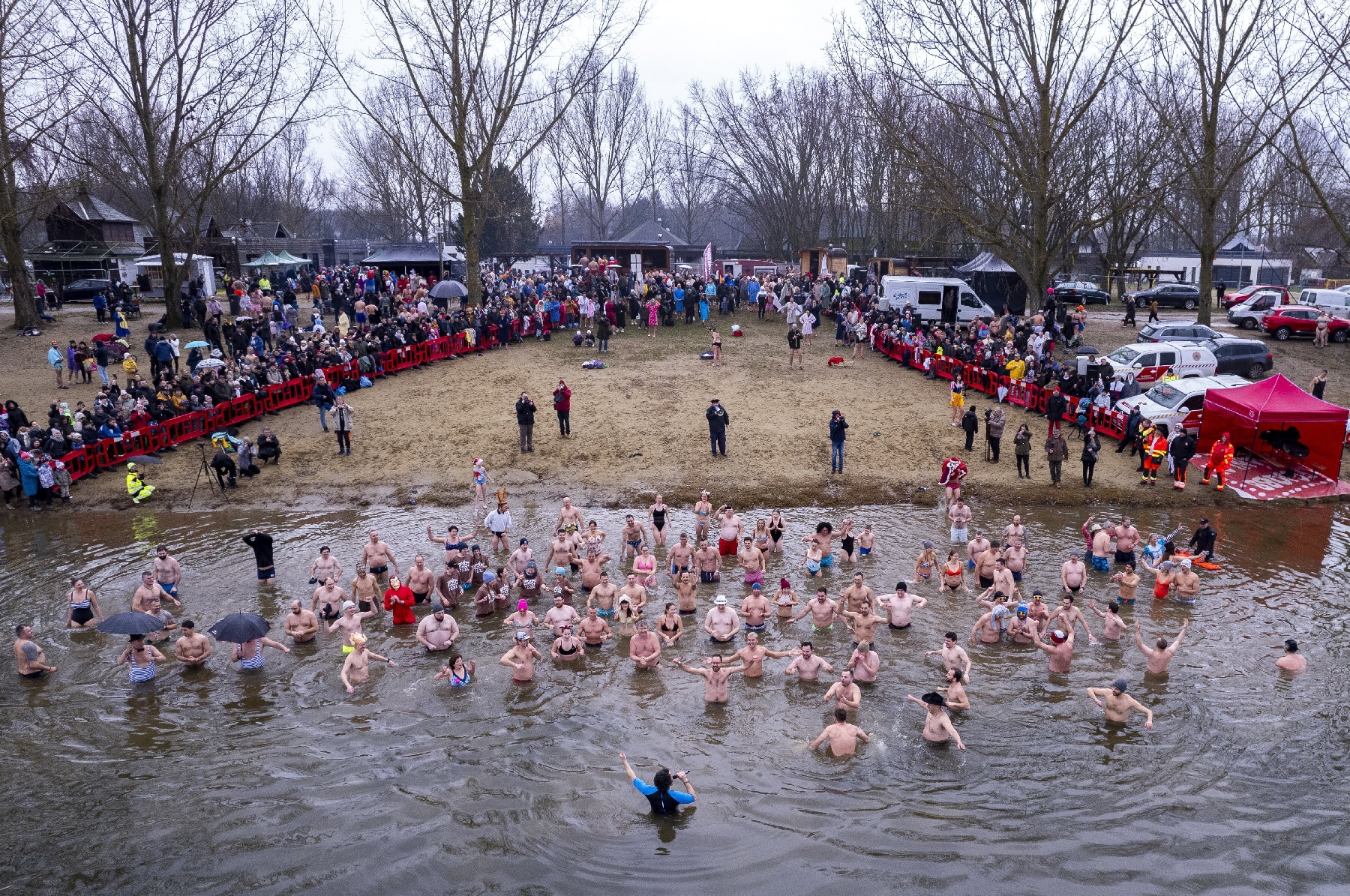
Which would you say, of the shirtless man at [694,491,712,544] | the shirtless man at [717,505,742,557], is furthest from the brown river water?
the shirtless man at [694,491,712,544]

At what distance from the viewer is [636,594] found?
13.9 meters

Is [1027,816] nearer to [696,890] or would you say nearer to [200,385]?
[696,890]

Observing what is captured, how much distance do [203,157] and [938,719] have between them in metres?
38.9

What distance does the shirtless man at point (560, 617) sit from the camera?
13.0m

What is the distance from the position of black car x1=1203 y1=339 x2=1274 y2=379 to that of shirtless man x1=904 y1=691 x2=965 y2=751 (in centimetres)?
2147

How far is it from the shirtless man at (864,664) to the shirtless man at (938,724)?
1240 mm

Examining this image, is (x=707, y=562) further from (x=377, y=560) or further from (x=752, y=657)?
(x=377, y=560)

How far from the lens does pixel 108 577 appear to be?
15562 millimetres

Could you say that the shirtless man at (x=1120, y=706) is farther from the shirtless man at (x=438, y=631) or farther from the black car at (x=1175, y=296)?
the black car at (x=1175, y=296)

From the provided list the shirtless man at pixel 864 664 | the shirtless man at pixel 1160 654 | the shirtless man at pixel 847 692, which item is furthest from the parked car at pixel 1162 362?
the shirtless man at pixel 847 692

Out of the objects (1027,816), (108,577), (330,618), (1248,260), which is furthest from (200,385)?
(1248,260)

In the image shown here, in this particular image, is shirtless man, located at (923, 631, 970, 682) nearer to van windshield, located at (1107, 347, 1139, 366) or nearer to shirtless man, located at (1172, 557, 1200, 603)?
shirtless man, located at (1172, 557, 1200, 603)

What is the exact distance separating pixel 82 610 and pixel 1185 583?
17.3 meters

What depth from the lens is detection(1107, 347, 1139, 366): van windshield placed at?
2469 cm
